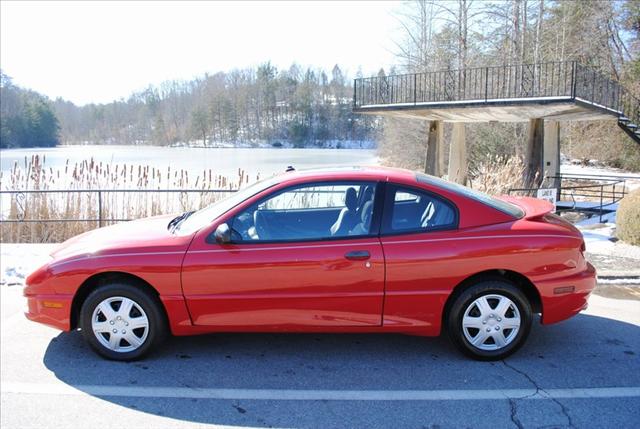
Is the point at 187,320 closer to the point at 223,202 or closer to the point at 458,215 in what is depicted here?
the point at 223,202

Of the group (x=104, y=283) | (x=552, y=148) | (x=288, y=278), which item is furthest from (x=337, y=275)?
(x=552, y=148)

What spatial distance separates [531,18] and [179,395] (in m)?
29.2

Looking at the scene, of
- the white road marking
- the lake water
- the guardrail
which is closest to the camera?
the white road marking

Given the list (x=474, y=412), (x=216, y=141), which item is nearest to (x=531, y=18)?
(x=474, y=412)

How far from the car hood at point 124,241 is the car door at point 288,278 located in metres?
0.27

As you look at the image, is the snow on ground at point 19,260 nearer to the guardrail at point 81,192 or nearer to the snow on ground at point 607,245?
the guardrail at point 81,192

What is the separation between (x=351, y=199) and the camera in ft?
13.8

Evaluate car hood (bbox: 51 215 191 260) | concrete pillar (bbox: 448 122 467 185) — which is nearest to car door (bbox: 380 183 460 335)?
car hood (bbox: 51 215 191 260)

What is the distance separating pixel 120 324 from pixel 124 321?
0.14 ft

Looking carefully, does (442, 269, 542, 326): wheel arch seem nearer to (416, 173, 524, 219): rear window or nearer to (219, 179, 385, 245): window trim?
(416, 173, 524, 219): rear window

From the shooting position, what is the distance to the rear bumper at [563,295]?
4031mm

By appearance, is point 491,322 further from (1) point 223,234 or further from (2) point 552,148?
(2) point 552,148

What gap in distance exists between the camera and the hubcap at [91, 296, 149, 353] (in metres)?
4.00

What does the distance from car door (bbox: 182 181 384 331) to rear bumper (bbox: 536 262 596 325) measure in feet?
4.42
